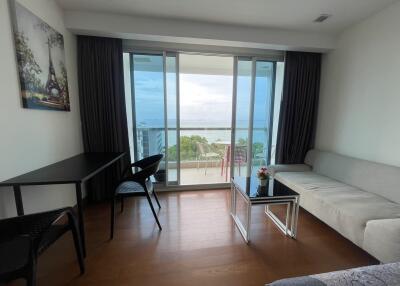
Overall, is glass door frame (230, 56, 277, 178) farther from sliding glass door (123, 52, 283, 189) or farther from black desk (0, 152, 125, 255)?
black desk (0, 152, 125, 255)

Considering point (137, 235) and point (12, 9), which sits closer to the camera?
point (12, 9)

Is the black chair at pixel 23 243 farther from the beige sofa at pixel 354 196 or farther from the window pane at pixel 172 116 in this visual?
the beige sofa at pixel 354 196

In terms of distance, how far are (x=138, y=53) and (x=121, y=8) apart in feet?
2.12

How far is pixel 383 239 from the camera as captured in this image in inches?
56.7

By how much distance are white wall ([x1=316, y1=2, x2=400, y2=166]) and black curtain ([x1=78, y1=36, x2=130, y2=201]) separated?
3.02 metres

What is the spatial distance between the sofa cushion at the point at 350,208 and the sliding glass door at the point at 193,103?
4.30ft

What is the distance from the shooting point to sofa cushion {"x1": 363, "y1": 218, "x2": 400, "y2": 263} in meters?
1.38

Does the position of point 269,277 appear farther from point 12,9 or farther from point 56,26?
point 56,26

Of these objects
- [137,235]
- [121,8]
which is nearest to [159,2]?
[121,8]

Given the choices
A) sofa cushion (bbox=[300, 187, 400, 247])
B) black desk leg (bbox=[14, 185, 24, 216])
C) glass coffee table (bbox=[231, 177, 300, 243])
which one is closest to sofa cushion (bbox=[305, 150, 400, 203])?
sofa cushion (bbox=[300, 187, 400, 247])

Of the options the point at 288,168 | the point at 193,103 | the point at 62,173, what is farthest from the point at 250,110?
the point at 62,173

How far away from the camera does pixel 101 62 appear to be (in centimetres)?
257

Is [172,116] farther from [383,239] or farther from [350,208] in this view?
[383,239]

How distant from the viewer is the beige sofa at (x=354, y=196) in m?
1.49
